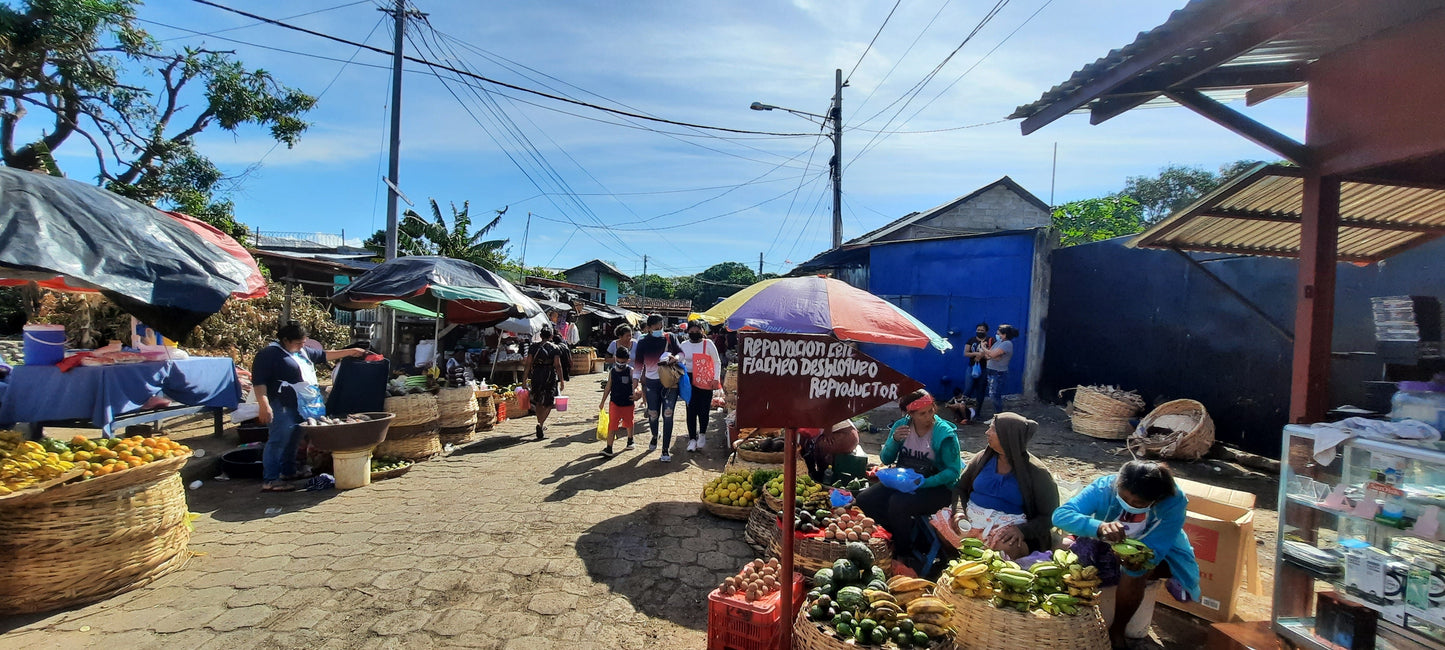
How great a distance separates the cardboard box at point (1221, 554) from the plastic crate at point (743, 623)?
2698 mm

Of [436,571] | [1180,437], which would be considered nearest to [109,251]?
[436,571]

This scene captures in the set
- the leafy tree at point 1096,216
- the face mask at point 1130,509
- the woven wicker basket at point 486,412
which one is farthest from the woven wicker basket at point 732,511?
the leafy tree at point 1096,216

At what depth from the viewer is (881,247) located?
14789 millimetres

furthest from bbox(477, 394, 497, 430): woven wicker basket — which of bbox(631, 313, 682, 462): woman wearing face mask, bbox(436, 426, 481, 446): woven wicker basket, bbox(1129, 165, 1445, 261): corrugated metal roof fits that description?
bbox(1129, 165, 1445, 261): corrugated metal roof

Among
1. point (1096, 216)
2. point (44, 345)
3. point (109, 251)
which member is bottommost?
point (44, 345)

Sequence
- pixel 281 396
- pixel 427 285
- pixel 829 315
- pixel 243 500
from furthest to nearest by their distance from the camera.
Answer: pixel 427 285 → pixel 281 396 → pixel 243 500 → pixel 829 315

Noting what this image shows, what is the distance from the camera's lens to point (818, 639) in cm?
282

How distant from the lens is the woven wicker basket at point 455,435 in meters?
8.23

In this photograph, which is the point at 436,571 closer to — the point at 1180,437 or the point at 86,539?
the point at 86,539

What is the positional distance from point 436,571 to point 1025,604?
12.2 ft

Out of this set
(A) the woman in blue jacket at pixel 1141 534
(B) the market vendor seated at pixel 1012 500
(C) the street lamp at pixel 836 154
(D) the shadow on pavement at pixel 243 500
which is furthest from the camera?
(C) the street lamp at pixel 836 154

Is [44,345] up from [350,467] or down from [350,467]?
up

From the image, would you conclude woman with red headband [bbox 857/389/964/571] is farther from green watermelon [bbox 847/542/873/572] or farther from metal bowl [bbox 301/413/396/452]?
metal bowl [bbox 301/413/396/452]

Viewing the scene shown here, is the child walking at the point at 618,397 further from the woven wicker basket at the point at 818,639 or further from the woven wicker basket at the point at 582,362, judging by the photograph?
the woven wicker basket at the point at 582,362
